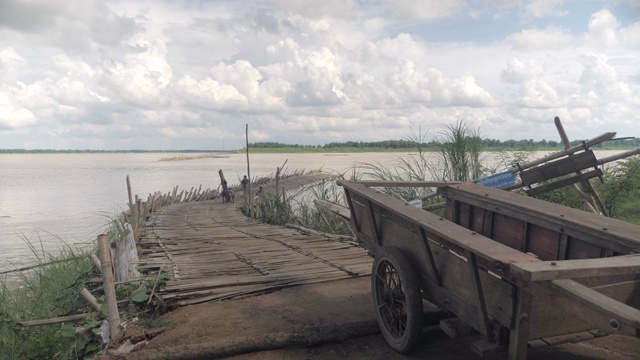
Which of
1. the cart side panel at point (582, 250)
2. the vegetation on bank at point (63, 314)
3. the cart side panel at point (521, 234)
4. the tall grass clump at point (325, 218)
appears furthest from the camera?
the tall grass clump at point (325, 218)

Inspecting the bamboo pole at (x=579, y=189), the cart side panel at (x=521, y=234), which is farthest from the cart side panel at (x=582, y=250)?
the bamboo pole at (x=579, y=189)

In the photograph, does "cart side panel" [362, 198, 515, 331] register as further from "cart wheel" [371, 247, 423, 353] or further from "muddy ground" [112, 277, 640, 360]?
"muddy ground" [112, 277, 640, 360]

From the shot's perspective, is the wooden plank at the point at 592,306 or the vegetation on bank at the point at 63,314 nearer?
the wooden plank at the point at 592,306

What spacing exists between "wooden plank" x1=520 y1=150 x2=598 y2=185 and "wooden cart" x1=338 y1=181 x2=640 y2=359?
1579mm

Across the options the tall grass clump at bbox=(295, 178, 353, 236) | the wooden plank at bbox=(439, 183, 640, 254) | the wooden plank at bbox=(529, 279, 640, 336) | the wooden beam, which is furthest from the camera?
the tall grass clump at bbox=(295, 178, 353, 236)

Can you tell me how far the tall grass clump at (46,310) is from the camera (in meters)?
4.89

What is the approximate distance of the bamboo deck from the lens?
498 cm

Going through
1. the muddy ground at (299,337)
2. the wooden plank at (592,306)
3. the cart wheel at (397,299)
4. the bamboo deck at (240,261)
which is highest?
the wooden plank at (592,306)

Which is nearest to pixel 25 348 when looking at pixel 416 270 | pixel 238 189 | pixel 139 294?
pixel 139 294

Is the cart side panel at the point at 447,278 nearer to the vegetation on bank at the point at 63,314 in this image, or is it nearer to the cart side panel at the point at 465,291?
the cart side panel at the point at 465,291

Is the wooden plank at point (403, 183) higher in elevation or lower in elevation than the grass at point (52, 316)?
higher

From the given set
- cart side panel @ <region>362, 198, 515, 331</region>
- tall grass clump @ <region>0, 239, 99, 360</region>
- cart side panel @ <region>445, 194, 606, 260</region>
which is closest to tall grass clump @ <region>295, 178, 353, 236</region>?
tall grass clump @ <region>0, 239, 99, 360</region>

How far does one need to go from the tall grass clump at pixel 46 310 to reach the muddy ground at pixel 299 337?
1.03 m

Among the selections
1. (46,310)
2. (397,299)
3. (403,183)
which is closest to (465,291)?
(397,299)
